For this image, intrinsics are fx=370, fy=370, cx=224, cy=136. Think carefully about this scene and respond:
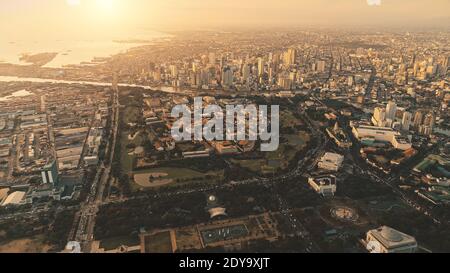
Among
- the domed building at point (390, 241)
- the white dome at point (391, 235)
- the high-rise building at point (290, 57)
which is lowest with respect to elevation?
the domed building at point (390, 241)

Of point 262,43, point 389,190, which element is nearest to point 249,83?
point 389,190

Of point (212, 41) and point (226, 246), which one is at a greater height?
point (212, 41)

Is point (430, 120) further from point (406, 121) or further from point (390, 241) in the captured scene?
point (390, 241)

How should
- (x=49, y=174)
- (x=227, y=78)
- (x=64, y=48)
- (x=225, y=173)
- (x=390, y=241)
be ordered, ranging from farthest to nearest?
(x=64, y=48), (x=227, y=78), (x=225, y=173), (x=49, y=174), (x=390, y=241)

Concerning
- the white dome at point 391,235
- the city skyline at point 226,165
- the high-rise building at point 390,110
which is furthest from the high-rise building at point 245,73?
the white dome at point 391,235

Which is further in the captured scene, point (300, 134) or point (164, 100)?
point (164, 100)

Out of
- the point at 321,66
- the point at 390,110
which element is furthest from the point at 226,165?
the point at 321,66

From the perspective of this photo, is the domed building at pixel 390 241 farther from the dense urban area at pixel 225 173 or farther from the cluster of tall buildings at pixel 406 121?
the cluster of tall buildings at pixel 406 121

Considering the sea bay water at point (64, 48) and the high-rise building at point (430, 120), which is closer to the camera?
the high-rise building at point (430, 120)

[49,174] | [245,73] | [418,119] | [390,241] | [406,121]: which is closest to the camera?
[390,241]

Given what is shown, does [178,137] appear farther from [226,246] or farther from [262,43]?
[262,43]

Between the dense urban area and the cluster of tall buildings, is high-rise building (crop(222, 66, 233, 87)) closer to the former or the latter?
the dense urban area
